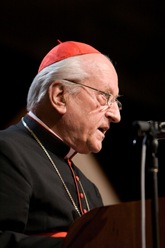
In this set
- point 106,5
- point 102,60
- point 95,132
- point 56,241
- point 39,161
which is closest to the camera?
point 56,241

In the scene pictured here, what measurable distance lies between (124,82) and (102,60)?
4.14 ft

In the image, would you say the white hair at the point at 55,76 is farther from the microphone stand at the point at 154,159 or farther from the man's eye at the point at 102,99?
the microphone stand at the point at 154,159

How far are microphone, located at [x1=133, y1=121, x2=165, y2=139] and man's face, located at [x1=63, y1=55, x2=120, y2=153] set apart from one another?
0.76 m

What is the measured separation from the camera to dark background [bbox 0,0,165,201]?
9.57 feet

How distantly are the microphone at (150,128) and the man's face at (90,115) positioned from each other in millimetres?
763

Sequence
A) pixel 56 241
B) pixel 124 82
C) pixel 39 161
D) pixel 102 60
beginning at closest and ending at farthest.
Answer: pixel 56 241 < pixel 39 161 < pixel 102 60 < pixel 124 82

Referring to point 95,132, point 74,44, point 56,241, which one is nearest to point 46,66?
point 74,44

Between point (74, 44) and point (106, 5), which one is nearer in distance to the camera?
point (74, 44)

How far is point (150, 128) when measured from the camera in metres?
1.33

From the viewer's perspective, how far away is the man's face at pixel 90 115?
2.10 metres

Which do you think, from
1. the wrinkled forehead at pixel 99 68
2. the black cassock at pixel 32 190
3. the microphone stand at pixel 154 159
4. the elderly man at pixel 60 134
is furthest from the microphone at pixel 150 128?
the wrinkled forehead at pixel 99 68

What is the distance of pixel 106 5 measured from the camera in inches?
125

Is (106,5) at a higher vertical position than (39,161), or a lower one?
higher

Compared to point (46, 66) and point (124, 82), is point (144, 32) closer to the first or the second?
point (124, 82)
